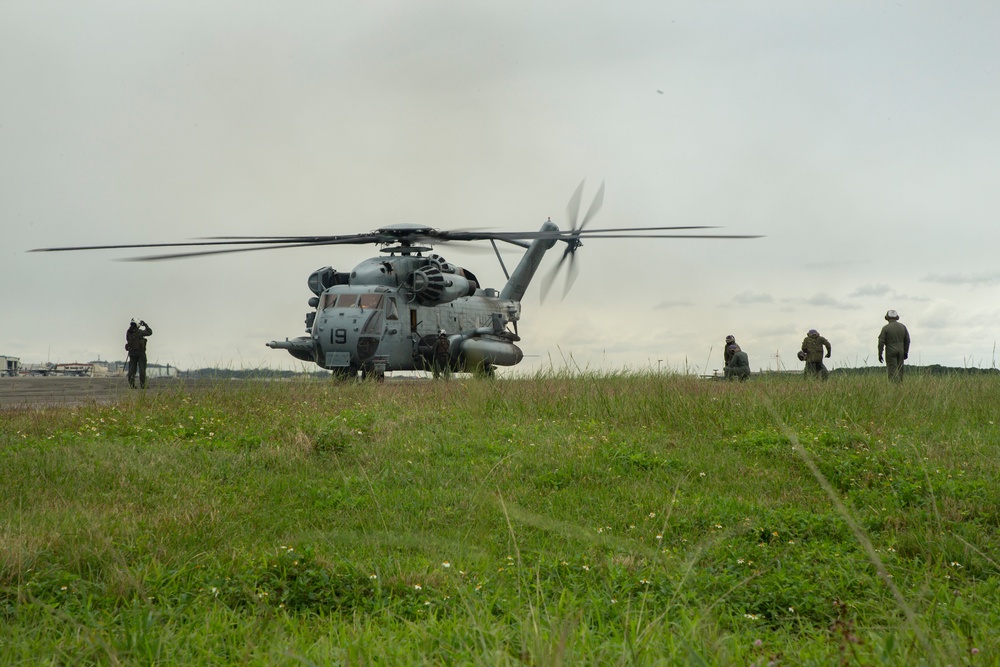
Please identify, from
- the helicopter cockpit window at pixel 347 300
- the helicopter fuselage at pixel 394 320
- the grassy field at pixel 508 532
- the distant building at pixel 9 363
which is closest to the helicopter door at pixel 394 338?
the helicopter fuselage at pixel 394 320

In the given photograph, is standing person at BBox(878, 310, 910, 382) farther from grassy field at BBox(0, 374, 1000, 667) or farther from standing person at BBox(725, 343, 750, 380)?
grassy field at BBox(0, 374, 1000, 667)

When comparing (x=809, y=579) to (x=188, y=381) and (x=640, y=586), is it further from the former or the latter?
(x=188, y=381)

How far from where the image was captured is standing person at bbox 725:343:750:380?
20.3 meters

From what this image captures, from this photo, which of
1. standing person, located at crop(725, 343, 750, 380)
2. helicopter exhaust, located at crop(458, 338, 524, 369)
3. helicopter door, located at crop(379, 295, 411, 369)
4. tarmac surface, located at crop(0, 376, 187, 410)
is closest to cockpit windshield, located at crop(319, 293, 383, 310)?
helicopter door, located at crop(379, 295, 411, 369)

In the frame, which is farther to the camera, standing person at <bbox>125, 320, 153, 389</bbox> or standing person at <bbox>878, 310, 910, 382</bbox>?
standing person at <bbox>125, 320, 153, 389</bbox>

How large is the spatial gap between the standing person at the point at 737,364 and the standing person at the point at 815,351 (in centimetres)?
141

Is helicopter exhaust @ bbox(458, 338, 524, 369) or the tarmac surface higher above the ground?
helicopter exhaust @ bbox(458, 338, 524, 369)

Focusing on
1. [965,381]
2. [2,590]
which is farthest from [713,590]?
[965,381]

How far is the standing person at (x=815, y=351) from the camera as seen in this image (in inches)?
787

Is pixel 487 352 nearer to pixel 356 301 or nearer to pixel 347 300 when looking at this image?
pixel 356 301

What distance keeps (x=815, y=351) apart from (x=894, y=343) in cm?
186

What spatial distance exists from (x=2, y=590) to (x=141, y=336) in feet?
55.8

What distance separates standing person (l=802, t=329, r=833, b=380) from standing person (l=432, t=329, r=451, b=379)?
9.65 metres

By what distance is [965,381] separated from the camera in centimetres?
1625
